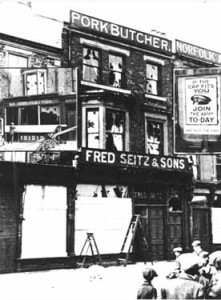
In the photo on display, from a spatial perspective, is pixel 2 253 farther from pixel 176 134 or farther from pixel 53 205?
pixel 176 134

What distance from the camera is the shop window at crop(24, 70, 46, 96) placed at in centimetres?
1841

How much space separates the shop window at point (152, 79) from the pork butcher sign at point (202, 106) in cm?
749

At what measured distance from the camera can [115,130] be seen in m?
21.3

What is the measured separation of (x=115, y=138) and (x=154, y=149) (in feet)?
7.94

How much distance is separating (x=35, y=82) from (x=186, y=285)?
14182 millimetres

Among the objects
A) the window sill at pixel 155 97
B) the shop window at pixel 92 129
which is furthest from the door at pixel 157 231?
the window sill at pixel 155 97

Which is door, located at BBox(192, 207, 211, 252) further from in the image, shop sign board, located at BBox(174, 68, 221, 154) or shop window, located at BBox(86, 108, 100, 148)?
shop sign board, located at BBox(174, 68, 221, 154)

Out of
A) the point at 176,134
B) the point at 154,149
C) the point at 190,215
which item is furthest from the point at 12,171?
the point at 190,215

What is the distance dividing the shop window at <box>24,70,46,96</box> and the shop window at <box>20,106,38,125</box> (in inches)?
24.5

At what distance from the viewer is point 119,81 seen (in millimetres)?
22000

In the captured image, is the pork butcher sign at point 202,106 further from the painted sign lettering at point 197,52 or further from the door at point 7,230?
the painted sign lettering at point 197,52

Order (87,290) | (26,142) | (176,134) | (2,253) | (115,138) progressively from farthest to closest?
(115,138) < (26,142) < (2,253) < (176,134) < (87,290)

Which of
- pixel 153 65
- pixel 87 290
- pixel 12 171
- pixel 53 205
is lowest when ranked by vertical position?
pixel 87 290

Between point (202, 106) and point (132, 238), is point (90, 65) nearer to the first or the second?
point (202, 106)
